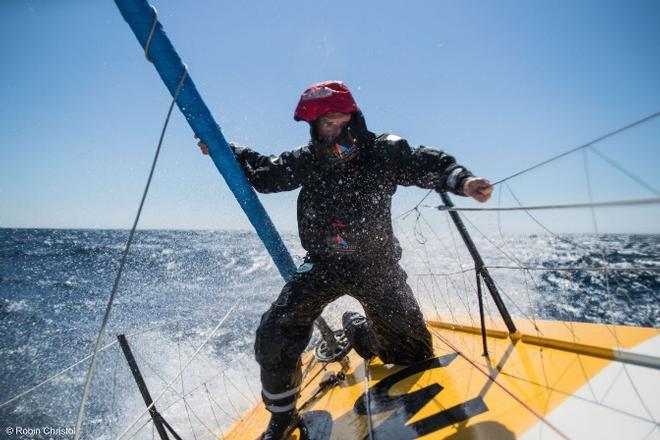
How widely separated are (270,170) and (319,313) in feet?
4.06

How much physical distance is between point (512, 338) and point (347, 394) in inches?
60.1

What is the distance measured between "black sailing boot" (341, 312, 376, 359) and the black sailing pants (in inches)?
10.8

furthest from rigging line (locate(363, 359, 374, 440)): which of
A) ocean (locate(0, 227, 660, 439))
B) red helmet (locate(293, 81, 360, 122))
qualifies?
red helmet (locate(293, 81, 360, 122))

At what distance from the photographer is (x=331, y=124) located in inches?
103

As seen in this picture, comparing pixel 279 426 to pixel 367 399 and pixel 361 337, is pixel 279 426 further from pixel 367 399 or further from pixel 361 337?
pixel 361 337

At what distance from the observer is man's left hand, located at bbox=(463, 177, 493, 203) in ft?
6.59

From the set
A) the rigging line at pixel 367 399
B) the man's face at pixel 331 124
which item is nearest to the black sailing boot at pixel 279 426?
the rigging line at pixel 367 399

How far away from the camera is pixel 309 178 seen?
108 inches

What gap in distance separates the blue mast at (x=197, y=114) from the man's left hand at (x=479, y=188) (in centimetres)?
174

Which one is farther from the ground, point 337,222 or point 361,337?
point 337,222

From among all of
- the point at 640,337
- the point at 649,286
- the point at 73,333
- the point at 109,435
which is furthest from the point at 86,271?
the point at 649,286

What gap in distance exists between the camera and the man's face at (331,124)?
2604 mm

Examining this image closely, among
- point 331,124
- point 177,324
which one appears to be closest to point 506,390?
point 331,124

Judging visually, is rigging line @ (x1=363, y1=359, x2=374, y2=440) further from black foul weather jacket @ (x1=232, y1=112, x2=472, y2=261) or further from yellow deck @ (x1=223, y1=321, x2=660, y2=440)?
black foul weather jacket @ (x1=232, y1=112, x2=472, y2=261)
